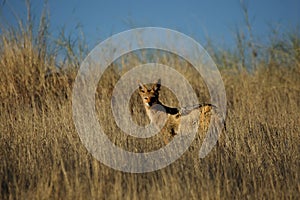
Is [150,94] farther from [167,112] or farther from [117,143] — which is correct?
[117,143]

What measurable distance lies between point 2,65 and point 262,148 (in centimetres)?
499

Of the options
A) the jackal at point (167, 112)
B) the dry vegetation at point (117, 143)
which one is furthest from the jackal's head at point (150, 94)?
the dry vegetation at point (117, 143)

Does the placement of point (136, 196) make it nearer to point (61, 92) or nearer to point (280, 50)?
point (61, 92)

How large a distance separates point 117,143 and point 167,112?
136 cm

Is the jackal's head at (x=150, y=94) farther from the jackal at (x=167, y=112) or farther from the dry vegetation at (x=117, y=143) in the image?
the dry vegetation at (x=117, y=143)

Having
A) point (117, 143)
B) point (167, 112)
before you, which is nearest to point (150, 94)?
point (167, 112)

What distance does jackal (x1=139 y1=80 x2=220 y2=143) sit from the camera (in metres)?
5.59

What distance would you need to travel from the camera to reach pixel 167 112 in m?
6.16

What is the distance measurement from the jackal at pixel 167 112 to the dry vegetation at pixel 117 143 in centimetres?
29

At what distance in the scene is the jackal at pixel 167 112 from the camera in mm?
5586

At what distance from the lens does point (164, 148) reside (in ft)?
16.5

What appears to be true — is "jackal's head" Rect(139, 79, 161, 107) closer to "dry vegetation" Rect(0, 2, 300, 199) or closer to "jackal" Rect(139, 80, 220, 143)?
"jackal" Rect(139, 80, 220, 143)

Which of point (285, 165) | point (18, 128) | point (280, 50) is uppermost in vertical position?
point (280, 50)

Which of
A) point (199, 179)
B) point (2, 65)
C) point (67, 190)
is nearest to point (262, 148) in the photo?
point (199, 179)
